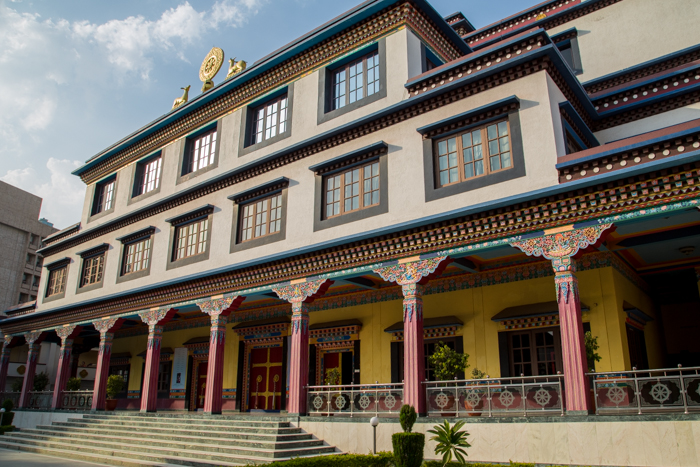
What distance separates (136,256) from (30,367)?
860 cm

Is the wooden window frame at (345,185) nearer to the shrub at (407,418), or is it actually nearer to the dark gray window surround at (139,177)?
the shrub at (407,418)

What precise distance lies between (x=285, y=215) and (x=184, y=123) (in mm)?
7613

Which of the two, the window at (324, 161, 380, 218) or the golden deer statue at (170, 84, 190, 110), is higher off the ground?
the golden deer statue at (170, 84, 190, 110)

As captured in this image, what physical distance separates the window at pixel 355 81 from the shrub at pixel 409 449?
30.3ft

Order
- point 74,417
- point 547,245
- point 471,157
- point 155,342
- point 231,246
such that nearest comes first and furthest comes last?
point 547,245 < point 471,157 < point 231,246 < point 155,342 < point 74,417

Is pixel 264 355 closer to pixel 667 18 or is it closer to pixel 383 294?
pixel 383 294

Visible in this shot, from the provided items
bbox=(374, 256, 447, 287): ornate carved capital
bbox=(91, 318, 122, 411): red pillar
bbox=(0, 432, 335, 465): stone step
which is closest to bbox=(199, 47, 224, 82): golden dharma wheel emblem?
bbox=(91, 318, 122, 411): red pillar

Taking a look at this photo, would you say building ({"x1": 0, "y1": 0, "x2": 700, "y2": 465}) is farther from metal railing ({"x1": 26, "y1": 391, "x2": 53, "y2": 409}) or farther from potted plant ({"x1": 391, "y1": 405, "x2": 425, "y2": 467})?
potted plant ({"x1": 391, "y1": 405, "x2": 425, "y2": 467})

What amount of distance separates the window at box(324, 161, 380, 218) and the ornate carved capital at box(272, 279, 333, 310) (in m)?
2.00

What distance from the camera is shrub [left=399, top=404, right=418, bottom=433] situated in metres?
10.2

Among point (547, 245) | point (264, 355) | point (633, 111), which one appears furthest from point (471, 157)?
point (264, 355)

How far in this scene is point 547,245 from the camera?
10.4m

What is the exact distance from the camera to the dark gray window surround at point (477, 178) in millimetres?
11328

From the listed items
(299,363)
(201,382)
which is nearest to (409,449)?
(299,363)
